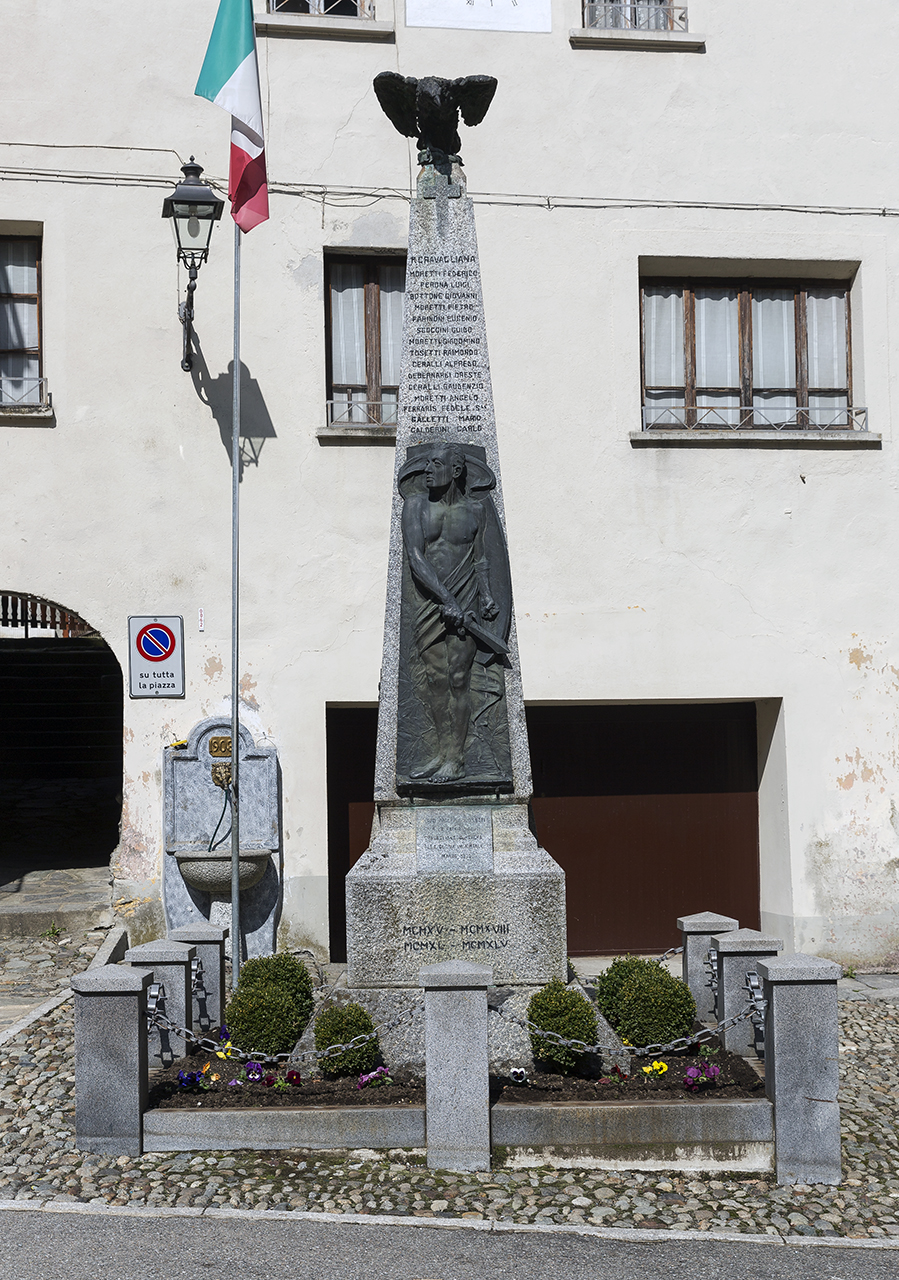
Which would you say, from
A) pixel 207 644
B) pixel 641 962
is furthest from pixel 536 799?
A: pixel 641 962

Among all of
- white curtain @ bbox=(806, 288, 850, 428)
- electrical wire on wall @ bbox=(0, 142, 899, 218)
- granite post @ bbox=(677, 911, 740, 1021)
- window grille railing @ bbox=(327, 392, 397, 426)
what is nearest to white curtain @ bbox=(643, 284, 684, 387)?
electrical wire on wall @ bbox=(0, 142, 899, 218)

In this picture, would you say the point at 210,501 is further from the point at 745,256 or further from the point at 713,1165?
the point at 713,1165

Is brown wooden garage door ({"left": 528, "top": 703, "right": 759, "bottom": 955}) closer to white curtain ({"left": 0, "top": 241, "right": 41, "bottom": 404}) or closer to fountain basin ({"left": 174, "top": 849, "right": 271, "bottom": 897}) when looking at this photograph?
fountain basin ({"left": 174, "top": 849, "right": 271, "bottom": 897})

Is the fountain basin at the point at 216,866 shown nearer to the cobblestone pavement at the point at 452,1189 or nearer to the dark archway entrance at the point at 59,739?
the cobblestone pavement at the point at 452,1189

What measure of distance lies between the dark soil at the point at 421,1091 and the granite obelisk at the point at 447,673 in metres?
0.64

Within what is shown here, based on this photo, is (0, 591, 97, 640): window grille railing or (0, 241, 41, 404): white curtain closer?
(0, 241, 41, 404): white curtain

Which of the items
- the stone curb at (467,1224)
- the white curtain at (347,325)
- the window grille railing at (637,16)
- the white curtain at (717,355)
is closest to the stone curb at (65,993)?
the stone curb at (467,1224)

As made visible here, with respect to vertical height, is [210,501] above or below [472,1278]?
above

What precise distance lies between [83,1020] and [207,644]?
4.53 meters

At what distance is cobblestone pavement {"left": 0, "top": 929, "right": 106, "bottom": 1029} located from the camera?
8297 millimetres

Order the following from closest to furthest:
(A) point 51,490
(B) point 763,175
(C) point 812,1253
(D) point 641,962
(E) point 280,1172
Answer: (C) point 812,1253 < (E) point 280,1172 < (D) point 641,962 < (A) point 51,490 < (B) point 763,175

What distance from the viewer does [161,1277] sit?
4320mm

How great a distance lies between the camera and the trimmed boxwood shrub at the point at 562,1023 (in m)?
5.86

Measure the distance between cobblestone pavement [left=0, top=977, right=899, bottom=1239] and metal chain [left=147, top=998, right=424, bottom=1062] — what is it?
51 centimetres
